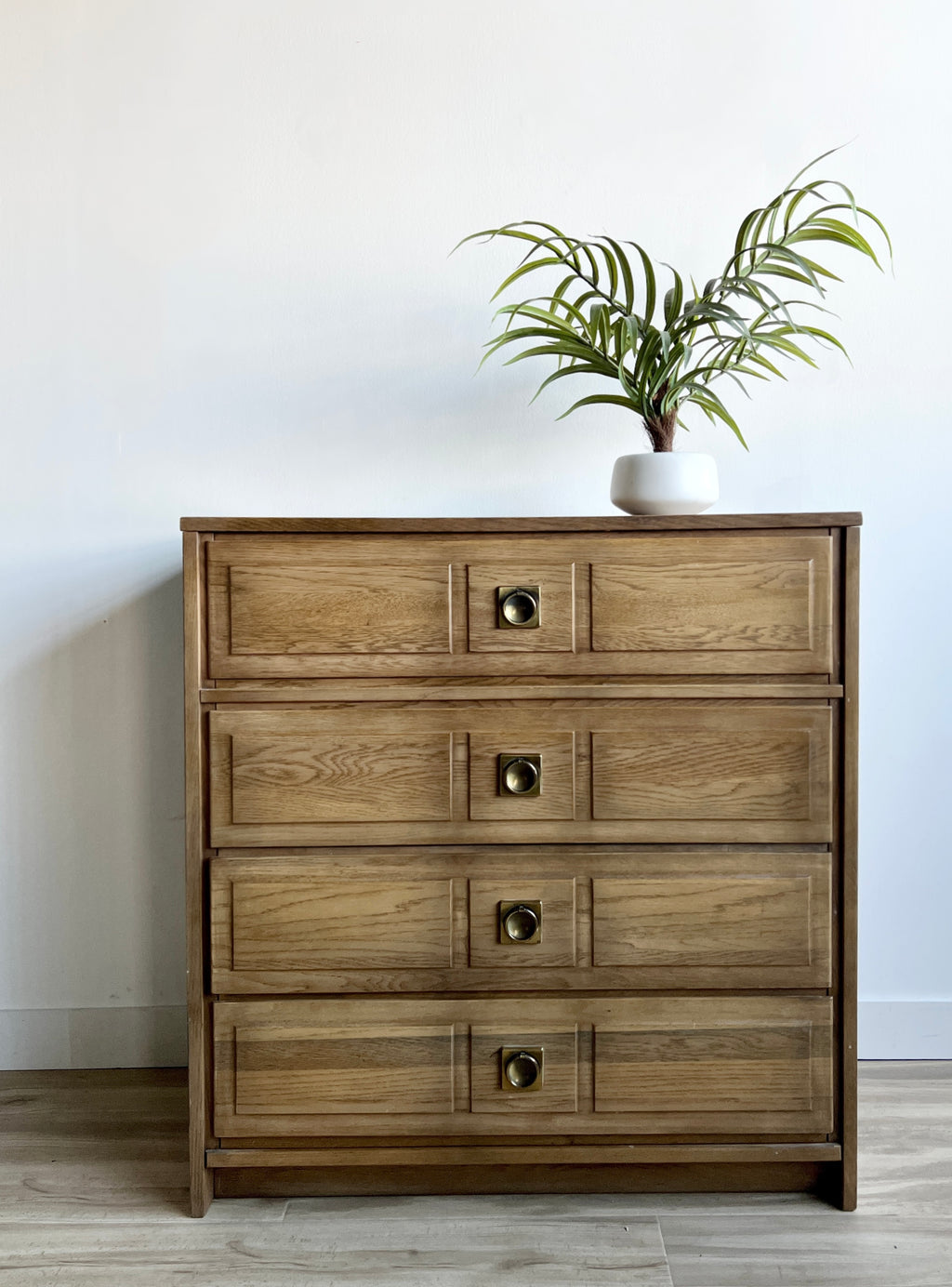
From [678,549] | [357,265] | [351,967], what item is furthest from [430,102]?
[351,967]

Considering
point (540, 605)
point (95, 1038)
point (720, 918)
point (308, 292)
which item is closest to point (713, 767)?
point (720, 918)

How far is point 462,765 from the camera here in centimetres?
123

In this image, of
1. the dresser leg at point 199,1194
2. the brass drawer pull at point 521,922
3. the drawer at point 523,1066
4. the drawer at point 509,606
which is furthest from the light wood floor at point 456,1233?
the drawer at point 509,606

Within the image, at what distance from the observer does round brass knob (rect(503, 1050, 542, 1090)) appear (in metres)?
1.23

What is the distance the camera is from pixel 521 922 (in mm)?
1236

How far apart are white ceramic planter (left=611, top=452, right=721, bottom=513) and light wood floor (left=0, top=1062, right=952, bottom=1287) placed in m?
0.94

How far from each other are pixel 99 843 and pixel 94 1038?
347mm

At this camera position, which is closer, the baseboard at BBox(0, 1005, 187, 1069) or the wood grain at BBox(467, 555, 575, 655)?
the wood grain at BBox(467, 555, 575, 655)

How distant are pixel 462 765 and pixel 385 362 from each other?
775mm

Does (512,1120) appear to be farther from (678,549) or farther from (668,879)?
(678,549)

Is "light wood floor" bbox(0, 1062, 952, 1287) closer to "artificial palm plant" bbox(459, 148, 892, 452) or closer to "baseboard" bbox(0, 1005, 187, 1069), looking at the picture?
"baseboard" bbox(0, 1005, 187, 1069)

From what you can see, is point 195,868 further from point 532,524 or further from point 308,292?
point 308,292

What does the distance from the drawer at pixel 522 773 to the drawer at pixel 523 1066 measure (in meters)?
0.22

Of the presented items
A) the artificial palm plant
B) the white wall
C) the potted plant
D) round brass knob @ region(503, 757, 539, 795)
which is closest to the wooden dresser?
round brass knob @ region(503, 757, 539, 795)
